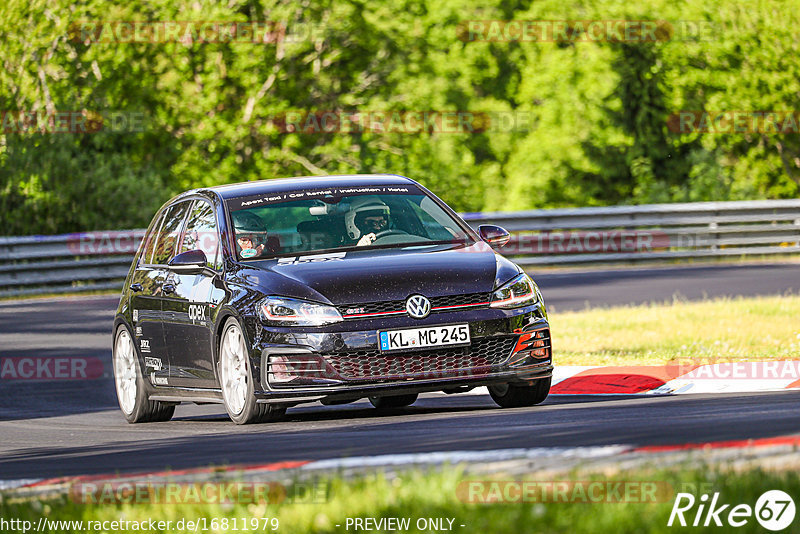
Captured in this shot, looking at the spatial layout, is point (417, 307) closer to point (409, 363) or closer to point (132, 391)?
point (409, 363)

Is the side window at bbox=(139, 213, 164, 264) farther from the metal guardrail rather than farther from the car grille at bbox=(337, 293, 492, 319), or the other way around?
the metal guardrail

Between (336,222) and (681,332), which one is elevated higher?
(336,222)

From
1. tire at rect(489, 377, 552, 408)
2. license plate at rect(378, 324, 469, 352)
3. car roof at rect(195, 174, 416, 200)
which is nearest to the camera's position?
license plate at rect(378, 324, 469, 352)

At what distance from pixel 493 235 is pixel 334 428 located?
7.07 feet

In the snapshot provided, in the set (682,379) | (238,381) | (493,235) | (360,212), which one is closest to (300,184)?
(360,212)

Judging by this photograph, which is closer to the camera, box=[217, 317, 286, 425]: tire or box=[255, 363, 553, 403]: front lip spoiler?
box=[255, 363, 553, 403]: front lip spoiler

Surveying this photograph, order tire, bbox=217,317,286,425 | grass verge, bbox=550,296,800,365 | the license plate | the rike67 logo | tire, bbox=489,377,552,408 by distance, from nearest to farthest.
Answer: the rike67 logo
the license plate
tire, bbox=217,317,286,425
tire, bbox=489,377,552,408
grass verge, bbox=550,296,800,365

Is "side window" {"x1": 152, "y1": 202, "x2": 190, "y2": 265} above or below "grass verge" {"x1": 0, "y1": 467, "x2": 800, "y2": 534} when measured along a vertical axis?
above

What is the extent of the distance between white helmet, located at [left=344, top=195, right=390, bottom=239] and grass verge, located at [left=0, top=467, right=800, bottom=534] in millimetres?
4625

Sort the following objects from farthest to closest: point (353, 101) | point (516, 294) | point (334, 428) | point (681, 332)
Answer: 1. point (353, 101)
2. point (681, 332)
3. point (516, 294)
4. point (334, 428)

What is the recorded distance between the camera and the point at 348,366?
9.37m

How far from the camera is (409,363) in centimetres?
939

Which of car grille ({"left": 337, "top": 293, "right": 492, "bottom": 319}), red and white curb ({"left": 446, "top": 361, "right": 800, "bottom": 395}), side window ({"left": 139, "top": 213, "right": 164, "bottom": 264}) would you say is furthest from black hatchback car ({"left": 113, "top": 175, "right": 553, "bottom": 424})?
red and white curb ({"left": 446, "top": 361, "right": 800, "bottom": 395})

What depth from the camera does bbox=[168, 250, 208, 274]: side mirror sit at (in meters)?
10.4
